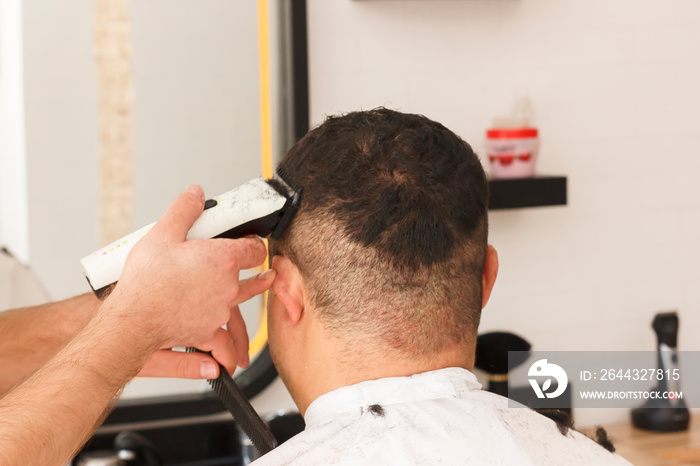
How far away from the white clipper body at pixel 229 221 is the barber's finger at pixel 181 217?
1 cm

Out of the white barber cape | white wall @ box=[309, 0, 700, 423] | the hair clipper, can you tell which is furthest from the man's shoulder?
the hair clipper

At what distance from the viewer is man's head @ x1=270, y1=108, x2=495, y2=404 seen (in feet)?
3.55

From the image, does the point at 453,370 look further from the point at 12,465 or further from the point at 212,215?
the point at 12,465

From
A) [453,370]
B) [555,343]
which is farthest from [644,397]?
[453,370]

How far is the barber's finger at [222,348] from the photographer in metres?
1.26

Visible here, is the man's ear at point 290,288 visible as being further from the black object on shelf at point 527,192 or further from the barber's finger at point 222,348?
the black object on shelf at point 527,192

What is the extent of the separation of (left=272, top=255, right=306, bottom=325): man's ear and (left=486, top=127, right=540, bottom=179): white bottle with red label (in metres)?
1.19

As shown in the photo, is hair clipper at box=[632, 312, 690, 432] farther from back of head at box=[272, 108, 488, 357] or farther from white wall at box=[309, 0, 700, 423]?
back of head at box=[272, 108, 488, 357]

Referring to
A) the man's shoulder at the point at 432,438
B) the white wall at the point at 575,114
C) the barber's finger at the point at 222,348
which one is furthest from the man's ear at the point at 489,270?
the white wall at the point at 575,114

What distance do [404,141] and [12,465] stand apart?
669 mm

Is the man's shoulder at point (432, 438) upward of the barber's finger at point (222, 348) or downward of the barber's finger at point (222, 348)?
downward

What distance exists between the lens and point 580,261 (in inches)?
97.2

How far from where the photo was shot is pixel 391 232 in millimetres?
1075

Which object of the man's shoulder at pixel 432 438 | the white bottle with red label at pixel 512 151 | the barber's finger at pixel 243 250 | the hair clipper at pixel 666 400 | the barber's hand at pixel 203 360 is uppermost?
the white bottle with red label at pixel 512 151
